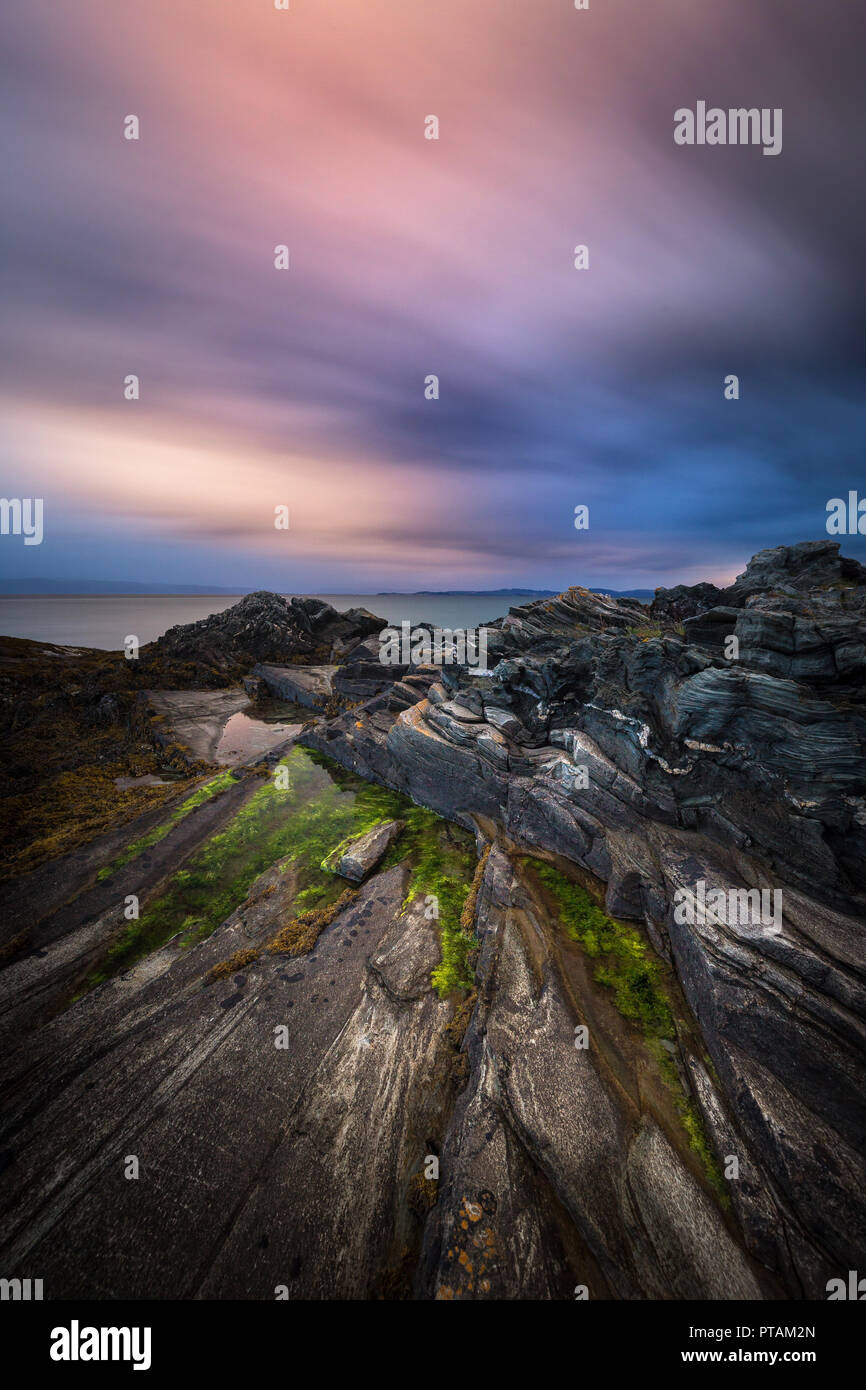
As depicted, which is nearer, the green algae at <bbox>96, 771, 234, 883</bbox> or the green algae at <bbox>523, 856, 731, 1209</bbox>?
the green algae at <bbox>523, 856, 731, 1209</bbox>

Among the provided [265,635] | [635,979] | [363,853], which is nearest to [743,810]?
[635,979]

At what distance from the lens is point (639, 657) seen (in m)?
17.0

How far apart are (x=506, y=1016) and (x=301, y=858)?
1050 cm

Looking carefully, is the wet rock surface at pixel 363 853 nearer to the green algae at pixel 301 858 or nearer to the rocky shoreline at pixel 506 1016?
the rocky shoreline at pixel 506 1016

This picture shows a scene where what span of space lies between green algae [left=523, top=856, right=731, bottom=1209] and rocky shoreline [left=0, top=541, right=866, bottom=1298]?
73 mm

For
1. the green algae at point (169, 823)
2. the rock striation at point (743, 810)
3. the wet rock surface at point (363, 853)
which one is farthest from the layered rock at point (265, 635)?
the wet rock surface at point (363, 853)

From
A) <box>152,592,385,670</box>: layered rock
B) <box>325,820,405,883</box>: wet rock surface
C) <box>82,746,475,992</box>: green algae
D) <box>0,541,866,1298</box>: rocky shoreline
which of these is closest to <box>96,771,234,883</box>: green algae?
<box>0,541,866,1298</box>: rocky shoreline

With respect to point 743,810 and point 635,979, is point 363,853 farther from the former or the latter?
point 743,810

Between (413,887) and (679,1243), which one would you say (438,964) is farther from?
(679,1243)

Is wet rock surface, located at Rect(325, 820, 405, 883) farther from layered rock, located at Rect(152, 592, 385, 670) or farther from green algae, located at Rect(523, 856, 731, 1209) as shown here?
layered rock, located at Rect(152, 592, 385, 670)

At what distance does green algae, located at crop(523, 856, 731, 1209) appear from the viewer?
804cm

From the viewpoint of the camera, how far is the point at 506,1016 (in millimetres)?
10148
